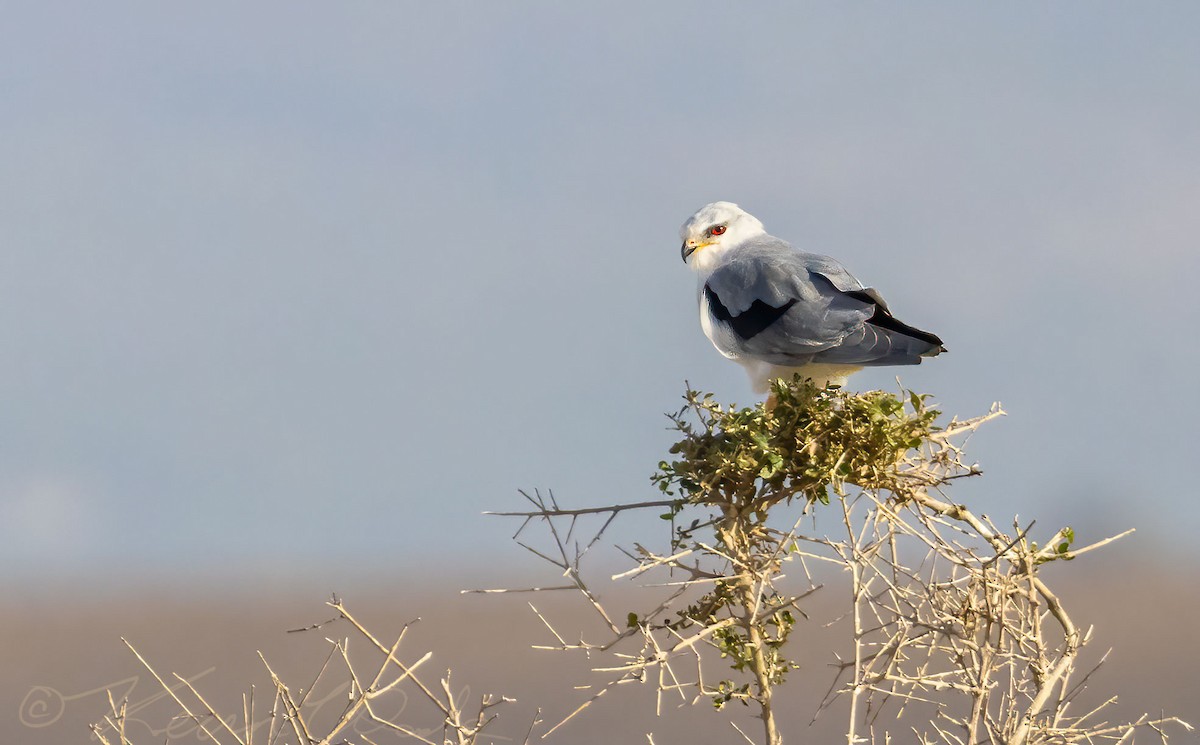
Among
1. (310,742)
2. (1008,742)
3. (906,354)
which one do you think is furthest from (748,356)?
(310,742)

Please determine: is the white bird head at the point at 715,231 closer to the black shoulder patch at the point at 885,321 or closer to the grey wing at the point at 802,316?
the grey wing at the point at 802,316

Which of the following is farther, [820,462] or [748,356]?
[748,356]

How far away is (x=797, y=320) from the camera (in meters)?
6.15

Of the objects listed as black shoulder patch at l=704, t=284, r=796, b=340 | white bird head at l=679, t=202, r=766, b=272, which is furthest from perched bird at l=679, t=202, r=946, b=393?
white bird head at l=679, t=202, r=766, b=272

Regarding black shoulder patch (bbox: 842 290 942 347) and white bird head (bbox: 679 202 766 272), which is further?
white bird head (bbox: 679 202 766 272)

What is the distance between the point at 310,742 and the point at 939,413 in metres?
3.26

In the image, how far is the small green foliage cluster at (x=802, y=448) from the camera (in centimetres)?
529

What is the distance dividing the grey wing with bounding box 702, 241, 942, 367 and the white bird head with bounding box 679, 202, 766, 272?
16.6 inches

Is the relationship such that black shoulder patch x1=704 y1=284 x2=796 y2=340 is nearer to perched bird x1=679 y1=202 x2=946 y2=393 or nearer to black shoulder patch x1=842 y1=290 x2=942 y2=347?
perched bird x1=679 y1=202 x2=946 y2=393

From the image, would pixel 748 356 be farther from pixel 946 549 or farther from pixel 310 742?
pixel 310 742

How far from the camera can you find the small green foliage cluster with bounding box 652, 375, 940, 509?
5289 millimetres

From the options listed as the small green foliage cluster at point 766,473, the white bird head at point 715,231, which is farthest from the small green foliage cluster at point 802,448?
the white bird head at point 715,231

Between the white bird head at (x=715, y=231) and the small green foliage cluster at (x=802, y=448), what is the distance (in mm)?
1844

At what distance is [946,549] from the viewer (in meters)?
5.20
